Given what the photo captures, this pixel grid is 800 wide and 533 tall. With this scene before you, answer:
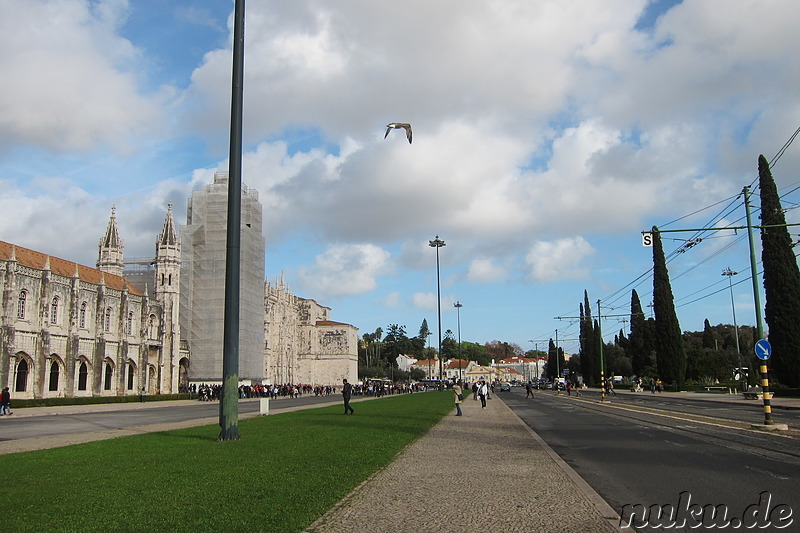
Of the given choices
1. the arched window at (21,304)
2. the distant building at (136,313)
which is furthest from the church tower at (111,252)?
the arched window at (21,304)

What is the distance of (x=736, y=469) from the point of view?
35.4 ft

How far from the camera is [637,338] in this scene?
8419cm

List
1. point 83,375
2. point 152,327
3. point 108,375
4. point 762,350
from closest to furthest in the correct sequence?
point 762,350
point 83,375
point 108,375
point 152,327

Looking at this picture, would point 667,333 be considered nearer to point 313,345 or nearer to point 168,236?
point 168,236

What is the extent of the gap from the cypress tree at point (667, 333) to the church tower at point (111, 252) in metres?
63.0

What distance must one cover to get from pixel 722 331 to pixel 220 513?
14802 cm

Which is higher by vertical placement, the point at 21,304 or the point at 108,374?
the point at 21,304

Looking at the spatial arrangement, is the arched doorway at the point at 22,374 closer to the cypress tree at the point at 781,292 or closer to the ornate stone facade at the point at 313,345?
the ornate stone facade at the point at 313,345

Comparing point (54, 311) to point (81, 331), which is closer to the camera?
point (54, 311)

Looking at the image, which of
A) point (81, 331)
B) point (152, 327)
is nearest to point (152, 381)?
point (152, 327)

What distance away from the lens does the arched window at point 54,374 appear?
2124 inches

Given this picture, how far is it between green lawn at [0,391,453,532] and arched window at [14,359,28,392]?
1650 inches

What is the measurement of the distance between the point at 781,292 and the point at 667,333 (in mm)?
20060

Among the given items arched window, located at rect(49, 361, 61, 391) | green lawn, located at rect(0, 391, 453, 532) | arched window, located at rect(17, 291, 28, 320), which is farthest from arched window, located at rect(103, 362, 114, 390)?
green lawn, located at rect(0, 391, 453, 532)
